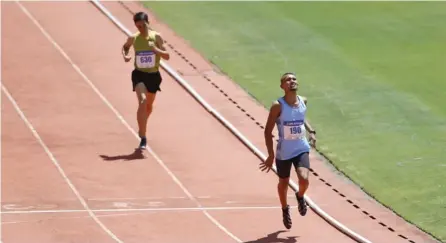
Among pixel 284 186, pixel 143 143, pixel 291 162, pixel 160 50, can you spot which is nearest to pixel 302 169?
pixel 291 162

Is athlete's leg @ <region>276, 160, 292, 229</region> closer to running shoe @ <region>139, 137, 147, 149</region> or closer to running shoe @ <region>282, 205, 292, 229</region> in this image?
running shoe @ <region>282, 205, 292, 229</region>

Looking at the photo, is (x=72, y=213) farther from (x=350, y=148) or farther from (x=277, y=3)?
(x=277, y=3)

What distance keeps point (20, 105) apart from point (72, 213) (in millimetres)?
5577

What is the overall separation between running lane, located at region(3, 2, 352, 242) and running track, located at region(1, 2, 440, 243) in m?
0.03

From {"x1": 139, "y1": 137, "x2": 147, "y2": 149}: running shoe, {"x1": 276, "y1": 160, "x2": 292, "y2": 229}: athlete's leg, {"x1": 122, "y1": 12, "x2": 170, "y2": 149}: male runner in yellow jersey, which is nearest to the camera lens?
{"x1": 276, "y1": 160, "x2": 292, "y2": 229}: athlete's leg

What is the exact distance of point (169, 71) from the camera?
2414 centimetres

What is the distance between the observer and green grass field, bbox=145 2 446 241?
18656 mm

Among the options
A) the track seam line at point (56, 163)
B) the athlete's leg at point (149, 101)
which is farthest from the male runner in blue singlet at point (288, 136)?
the athlete's leg at point (149, 101)

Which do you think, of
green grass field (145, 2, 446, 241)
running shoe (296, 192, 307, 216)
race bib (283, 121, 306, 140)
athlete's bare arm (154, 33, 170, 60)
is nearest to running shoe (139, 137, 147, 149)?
athlete's bare arm (154, 33, 170, 60)

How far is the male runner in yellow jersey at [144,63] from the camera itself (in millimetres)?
19422

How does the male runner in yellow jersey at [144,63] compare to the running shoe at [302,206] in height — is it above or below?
above

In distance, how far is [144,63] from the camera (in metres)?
19.6

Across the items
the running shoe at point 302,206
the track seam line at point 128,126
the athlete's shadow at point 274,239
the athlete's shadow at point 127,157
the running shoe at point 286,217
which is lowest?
the athlete's shadow at point 127,157

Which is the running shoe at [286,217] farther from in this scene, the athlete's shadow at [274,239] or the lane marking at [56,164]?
the lane marking at [56,164]
